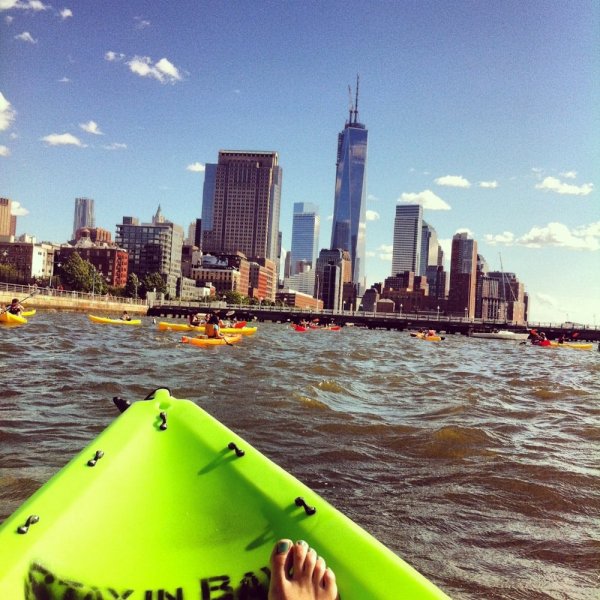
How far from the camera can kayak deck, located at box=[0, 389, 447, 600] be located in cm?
252

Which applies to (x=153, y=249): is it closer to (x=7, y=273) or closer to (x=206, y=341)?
(x=7, y=273)

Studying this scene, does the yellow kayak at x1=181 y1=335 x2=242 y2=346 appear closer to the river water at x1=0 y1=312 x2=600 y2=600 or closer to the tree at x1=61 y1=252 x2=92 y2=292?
the river water at x1=0 y1=312 x2=600 y2=600

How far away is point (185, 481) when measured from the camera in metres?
3.30

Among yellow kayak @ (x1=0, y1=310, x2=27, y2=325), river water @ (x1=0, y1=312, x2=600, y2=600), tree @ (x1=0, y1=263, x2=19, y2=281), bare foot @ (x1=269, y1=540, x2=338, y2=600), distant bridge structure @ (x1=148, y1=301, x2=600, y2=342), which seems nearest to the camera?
bare foot @ (x1=269, y1=540, x2=338, y2=600)

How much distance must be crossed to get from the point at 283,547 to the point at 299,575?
0.17m

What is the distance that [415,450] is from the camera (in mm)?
7605

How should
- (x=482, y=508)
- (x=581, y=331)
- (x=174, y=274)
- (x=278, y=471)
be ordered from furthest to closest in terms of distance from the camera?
(x=174, y=274) < (x=581, y=331) < (x=482, y=508) < (x=278, y=471)

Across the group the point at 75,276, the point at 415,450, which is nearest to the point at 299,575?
the point at 415,450

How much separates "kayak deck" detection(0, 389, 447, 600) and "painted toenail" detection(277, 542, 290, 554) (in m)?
0.13

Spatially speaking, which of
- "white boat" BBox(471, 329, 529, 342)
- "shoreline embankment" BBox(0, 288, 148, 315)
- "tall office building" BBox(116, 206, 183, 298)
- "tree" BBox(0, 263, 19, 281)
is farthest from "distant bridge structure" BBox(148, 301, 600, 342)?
"tall office building" BBox(116, 206, 183, 298)

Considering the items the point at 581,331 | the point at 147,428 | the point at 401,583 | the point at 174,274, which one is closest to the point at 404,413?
the point at 147,428

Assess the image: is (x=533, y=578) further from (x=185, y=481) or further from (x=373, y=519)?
(x=185, y=481)

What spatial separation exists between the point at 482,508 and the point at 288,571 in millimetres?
3519

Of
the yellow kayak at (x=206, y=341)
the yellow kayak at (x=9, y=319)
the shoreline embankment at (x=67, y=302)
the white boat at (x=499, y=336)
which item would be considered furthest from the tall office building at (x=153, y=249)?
the yellow kayak at (x=206, y=341)
